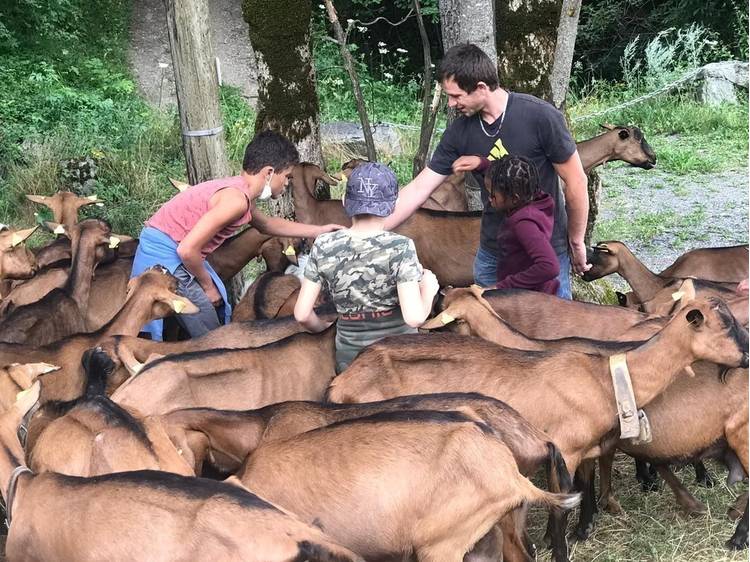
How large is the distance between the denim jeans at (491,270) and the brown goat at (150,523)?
294cm

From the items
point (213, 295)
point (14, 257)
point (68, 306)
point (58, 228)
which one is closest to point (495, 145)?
point (213, 295)

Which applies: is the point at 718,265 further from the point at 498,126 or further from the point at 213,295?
the point at 213,295

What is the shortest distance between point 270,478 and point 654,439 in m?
2.17

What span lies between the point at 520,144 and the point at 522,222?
48 centimetres

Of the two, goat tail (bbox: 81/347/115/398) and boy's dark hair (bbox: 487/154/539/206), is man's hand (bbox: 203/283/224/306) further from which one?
boy's dark hair (bbox: 487/154/539/206)

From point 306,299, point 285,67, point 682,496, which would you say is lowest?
point 682,496

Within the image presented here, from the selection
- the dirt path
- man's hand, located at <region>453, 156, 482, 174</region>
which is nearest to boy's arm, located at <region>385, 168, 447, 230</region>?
man's hand, located at <region>453, 156, 482, 174</region>

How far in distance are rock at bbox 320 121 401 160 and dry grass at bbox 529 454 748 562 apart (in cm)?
868

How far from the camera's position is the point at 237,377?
5902 millimetres

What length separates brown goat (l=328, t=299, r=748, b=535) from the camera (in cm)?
513

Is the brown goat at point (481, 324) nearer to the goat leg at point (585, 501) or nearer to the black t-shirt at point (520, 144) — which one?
the black t-shirt at point (520, 144)

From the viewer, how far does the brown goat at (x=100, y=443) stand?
15.3 ft

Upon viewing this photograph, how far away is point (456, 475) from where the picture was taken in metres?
4.23

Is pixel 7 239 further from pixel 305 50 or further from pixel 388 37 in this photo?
pixel 388 37
